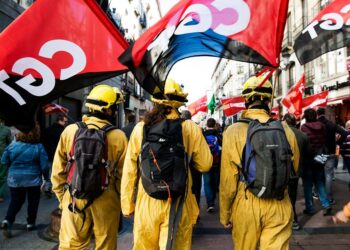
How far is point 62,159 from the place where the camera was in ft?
11.3

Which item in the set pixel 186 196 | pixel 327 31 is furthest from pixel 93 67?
pixel 327 31

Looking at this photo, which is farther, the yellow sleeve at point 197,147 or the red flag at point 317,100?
the red flag at point 317,100

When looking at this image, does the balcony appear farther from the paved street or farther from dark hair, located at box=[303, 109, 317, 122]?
the paved street

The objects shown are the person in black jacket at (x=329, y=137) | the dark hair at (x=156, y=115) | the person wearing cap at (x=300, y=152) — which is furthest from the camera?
the person in black jacket at (x=329, y=137)

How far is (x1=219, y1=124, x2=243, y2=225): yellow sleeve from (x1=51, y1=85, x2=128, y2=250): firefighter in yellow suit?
3.42 ft

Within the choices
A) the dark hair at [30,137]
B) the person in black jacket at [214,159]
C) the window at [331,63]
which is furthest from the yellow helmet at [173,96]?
the window at [331,63]

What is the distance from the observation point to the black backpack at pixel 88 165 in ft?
10.3

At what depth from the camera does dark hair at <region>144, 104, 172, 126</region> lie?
3.01 meters

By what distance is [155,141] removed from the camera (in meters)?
2.91

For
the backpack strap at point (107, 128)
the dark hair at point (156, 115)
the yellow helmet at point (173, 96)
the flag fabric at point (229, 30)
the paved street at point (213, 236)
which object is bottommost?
the paved street at point (213, 236)

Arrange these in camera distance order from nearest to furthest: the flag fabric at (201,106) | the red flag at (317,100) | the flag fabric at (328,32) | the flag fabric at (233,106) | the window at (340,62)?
the flag fabric at (328,32) < the red flag at (317,100) < the flag fabric at (233,106) < the flag fabric at (201,106) < the window at (340,62)

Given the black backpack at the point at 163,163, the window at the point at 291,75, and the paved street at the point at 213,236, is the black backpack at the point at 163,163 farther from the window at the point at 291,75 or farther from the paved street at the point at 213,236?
the window at the point at 291,75

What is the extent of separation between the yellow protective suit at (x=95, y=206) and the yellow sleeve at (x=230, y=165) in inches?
40.9

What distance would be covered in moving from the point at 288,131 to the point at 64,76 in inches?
86.3
